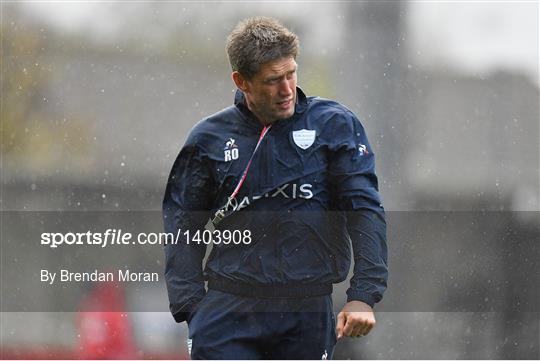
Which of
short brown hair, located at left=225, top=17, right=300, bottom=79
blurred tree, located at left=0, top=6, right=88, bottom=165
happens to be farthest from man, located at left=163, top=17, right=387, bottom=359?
blurred tree, located at left=0, top=6, right=88, bottom=165

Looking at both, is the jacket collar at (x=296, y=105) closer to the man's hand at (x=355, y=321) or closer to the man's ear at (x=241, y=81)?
the man's ear at (x=241, y=81)

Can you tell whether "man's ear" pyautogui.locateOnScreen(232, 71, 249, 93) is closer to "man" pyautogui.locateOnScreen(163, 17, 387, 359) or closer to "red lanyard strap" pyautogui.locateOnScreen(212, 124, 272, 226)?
"man" pyautogui.locateOnScreen(163, 17, 387, 359)

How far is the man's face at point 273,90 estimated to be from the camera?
2617 millimetres

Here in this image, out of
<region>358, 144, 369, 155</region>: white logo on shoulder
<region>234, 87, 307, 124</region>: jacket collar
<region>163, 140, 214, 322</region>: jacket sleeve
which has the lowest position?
<region>163, 140, 214, 322</region>: jacket sleeve

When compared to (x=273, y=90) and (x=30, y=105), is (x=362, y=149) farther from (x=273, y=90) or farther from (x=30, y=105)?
(x=30, y=105)

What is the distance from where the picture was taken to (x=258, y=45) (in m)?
2.64

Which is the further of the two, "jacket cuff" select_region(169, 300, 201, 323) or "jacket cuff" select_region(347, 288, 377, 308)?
"jacket cuff" select_region(169, 300, 201, 323)

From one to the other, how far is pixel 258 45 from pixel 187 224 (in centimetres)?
49

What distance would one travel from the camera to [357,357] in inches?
134

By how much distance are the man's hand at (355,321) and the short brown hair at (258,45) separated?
2.07 feet

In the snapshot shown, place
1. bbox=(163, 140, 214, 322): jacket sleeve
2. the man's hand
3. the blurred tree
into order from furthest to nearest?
the blurred tree, bbox=(163, 140, 214, 322): jacket sleeve, the man's hand

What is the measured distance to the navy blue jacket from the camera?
104 inches

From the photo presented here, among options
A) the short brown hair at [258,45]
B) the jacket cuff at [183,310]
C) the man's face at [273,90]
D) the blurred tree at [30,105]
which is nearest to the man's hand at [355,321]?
the jacket cuff at [183,310]

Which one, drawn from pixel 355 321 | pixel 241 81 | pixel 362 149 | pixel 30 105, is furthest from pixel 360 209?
pixel 30 105
